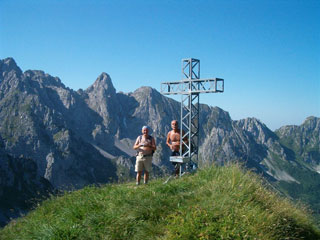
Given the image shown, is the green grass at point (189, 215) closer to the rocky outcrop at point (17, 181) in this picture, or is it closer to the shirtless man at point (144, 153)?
the shirtless man at point (144, 153)

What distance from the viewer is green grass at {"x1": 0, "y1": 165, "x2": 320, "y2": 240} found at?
6.24 metres

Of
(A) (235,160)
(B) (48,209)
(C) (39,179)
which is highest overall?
(A) (235,160)

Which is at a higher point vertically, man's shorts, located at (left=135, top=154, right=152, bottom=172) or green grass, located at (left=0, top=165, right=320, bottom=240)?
man's shorts, located at (left=135, top=154, right=152, bottom=172)

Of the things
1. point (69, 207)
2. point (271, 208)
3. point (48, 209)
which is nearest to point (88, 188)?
point (48, 209)

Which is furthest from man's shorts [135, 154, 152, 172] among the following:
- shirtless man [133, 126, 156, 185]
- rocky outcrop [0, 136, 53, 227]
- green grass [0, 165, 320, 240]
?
rocky outcrop [0, 136, 53, 227]

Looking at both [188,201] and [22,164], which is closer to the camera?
[188,201]

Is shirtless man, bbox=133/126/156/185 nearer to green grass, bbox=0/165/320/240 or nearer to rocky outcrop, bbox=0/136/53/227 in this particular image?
green grass, bbox=0/165/320/240

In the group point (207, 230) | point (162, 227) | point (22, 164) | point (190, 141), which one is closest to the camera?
point (207, 230)

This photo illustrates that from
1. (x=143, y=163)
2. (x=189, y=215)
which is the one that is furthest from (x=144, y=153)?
(x=189, y=215)

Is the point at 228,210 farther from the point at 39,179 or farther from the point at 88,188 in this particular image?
the point at 39,179

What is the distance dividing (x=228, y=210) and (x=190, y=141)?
7109 millimetres

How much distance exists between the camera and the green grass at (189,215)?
624 centimetres

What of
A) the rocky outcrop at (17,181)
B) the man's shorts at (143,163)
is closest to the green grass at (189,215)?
the man's shorts at (143,163)

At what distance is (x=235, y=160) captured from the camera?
10477 millimetres
